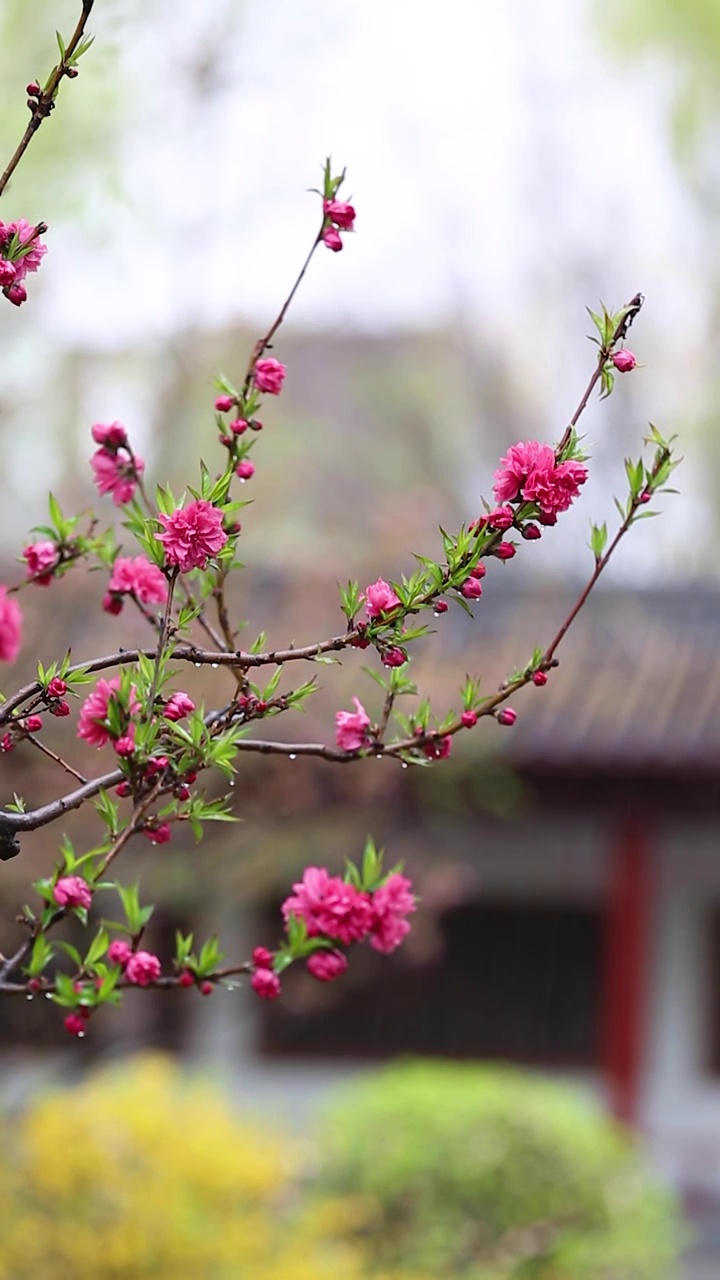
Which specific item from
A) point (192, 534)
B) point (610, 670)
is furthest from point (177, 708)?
point (610, 670)

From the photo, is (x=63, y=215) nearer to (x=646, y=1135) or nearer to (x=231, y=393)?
(x=231, y=393)

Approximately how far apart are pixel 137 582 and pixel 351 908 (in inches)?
17.9

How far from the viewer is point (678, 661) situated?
32.3 ft

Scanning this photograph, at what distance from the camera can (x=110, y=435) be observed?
6.08 feet

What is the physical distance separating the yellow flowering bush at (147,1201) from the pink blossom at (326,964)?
2.90m

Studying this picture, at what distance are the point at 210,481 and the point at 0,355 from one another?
3.78 metres

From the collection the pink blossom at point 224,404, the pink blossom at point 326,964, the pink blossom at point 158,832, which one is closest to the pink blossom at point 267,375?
the pink blossom at point 224,404

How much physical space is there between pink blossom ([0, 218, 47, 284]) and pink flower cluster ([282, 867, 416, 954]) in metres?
0.69

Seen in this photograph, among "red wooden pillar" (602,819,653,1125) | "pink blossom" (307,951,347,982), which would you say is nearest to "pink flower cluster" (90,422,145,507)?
"pink blossom" (307,951,347,982)

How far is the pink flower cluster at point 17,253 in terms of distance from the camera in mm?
1613

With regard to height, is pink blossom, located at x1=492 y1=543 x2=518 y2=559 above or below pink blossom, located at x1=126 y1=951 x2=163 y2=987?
above

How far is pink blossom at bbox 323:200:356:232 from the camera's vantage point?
67.6 inches

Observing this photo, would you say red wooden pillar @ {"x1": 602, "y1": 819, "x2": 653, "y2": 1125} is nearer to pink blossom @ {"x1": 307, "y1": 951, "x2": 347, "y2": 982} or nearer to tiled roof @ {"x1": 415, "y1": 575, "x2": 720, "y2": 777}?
tiled roof @ {"x1": 415, "y1": 575, "x2": 720, "y2": 777}

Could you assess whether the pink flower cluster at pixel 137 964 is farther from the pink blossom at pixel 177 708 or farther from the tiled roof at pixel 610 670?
the tiled roof at pixel 610 670
